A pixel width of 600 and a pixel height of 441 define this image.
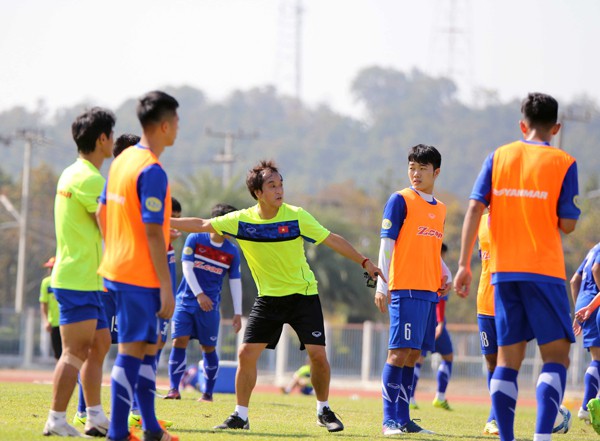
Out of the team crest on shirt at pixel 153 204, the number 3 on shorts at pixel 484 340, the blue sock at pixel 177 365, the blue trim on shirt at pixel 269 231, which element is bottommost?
the blue sock at pixel 177 365

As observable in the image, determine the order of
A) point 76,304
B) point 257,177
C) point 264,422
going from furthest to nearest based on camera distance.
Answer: point 264,422 → point 257,177 → point 76,304

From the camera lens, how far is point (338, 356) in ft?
114

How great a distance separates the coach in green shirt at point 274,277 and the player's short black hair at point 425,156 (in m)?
1.19

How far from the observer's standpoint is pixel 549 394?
24.1ft

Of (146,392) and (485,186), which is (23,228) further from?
(485,186)

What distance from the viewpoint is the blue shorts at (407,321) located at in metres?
9.63

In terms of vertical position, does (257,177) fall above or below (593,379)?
above

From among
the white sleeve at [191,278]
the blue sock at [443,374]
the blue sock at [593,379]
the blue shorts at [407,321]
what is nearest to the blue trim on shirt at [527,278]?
the blue shorts at [407,321]

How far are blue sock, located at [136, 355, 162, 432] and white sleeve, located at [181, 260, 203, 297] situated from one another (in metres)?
5.64

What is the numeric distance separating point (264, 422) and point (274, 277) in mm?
1699

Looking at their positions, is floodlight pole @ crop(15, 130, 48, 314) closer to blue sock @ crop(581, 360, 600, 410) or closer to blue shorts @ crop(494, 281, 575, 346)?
blue sock @ crop(581, 360, 600, 410)

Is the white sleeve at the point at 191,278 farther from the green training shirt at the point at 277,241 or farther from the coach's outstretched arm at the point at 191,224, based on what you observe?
the coach's outstretched arm at the point at 191,224

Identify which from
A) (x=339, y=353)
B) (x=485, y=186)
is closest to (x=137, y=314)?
(x=485, y=186)

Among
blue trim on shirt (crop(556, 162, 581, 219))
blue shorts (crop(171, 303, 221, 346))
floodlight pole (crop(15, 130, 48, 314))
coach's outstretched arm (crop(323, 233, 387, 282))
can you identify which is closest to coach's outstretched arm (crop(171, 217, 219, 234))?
coach's outstretched arm (crop(323, 233, 387, 282))
